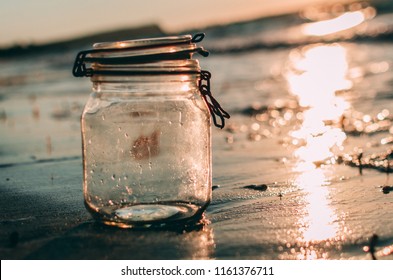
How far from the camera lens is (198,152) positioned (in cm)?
258

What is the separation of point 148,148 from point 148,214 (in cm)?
27

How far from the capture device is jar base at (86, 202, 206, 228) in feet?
7.82

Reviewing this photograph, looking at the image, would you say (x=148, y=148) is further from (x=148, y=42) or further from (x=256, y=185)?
(x=256, y=185)

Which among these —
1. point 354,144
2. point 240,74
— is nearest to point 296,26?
point 240,74

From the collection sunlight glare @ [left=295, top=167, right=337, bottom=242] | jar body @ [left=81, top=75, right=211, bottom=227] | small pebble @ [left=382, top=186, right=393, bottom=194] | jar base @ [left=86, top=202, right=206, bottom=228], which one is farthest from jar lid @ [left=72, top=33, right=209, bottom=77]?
small pebble @ [left=382, top=186, right=393, bottom=194]

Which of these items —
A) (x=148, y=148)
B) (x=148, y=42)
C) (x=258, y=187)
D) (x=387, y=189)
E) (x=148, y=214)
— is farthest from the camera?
(x=258, y=187)

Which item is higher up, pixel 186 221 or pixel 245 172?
pixel 245 172

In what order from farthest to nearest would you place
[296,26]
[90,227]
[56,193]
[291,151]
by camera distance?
[296,26], [291,151], [56,193], [90,227]

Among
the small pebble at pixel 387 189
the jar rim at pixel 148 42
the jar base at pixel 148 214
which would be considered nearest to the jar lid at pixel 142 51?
the jar rim at pixel 148 42

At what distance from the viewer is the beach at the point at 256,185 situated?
7.22 feet

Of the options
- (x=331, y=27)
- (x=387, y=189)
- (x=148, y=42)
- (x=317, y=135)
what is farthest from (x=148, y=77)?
(x=331, y=27)

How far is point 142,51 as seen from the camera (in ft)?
7.75
